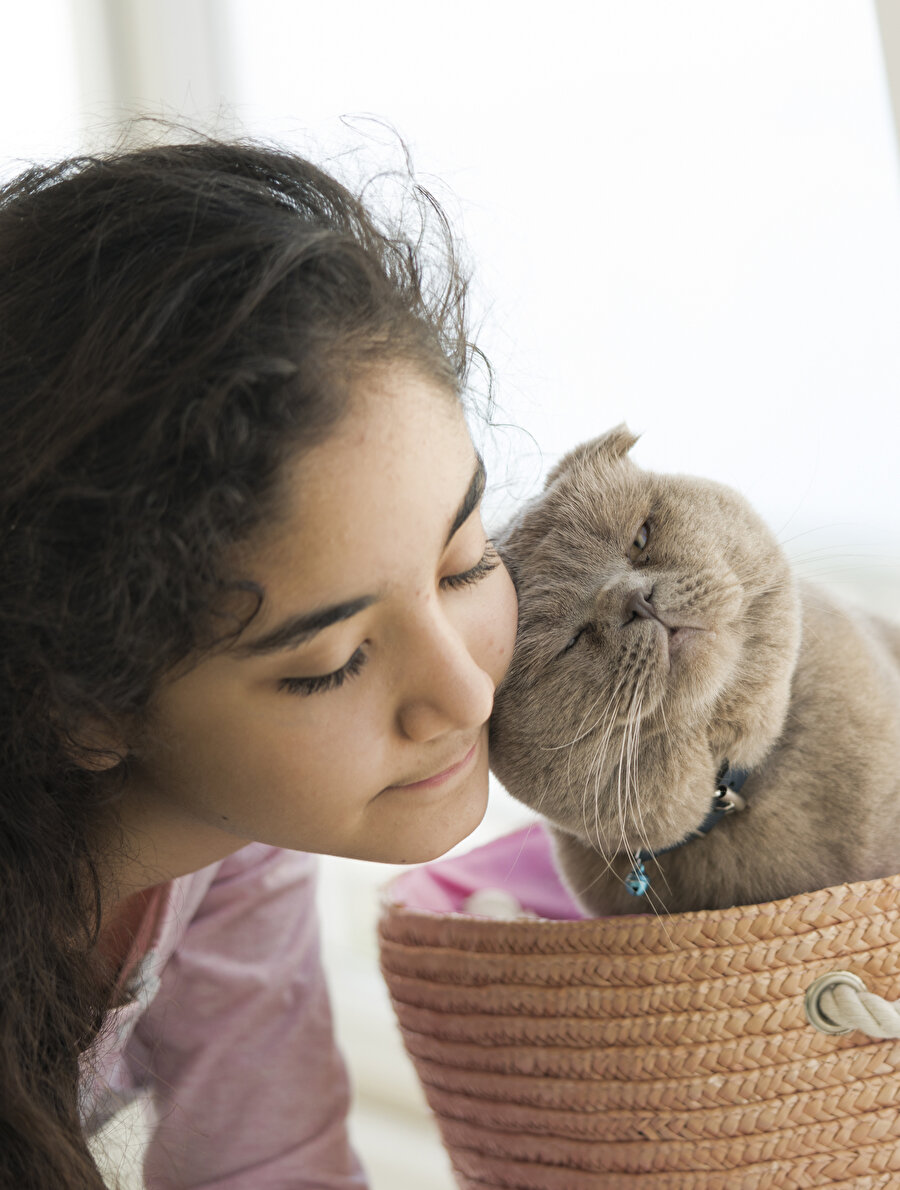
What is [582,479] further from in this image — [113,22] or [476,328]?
[113,22]

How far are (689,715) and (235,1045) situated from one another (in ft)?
2.28

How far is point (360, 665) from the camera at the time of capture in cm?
76

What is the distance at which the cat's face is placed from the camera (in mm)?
891

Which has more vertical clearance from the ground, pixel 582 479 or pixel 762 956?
pixel 582 479

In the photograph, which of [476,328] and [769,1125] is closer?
[769,1125]

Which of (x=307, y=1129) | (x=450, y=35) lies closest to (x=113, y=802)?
→ (x=307, y=1129)

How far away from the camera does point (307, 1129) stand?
4.05 ft

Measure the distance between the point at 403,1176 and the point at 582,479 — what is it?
116cm

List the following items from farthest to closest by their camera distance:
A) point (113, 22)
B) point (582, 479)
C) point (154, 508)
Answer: point (113, 22)
point (582, 479)
point (154, 508)

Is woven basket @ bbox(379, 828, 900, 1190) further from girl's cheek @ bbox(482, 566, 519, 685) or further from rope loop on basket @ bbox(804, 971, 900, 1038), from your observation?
girl's cheek @ bbox(482, 566, 519, 685)

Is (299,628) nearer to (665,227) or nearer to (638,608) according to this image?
(638,608)

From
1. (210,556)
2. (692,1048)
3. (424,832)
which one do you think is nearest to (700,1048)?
(692,1048)

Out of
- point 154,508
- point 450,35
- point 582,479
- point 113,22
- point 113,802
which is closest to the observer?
point 154,508

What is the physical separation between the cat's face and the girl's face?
0.27ft
